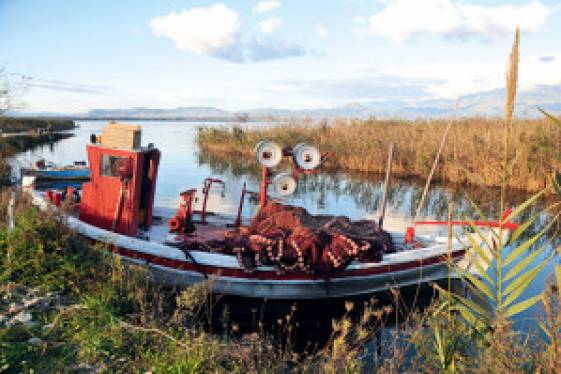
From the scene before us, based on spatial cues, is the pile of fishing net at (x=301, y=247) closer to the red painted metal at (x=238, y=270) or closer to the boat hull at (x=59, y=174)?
the red painted metal at (x=238, y=270)

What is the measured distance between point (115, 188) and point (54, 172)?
12.2 metres

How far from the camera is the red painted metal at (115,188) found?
7.96 m

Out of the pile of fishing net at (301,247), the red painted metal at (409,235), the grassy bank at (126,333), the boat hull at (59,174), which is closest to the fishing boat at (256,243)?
the pile of fishing net at (301,247)

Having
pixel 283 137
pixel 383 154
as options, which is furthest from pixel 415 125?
pixel 283 137

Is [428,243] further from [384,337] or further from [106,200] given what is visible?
[106,200]

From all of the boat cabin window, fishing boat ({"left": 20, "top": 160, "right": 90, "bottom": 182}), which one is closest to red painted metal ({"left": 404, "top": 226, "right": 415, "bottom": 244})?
the boat cabin window

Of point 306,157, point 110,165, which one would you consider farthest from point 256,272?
point 110,165

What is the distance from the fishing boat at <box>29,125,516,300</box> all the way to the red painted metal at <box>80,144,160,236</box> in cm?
2

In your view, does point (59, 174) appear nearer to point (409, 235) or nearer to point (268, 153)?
point (268, 153)

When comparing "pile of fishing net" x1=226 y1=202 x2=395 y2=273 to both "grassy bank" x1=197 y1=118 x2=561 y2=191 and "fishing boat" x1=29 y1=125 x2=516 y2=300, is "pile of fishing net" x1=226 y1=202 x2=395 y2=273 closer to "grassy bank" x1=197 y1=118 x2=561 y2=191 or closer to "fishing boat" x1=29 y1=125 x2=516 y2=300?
"fishing boat" x1=29 y1=125 x2=516 y2=300

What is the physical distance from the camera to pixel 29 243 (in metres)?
6.10

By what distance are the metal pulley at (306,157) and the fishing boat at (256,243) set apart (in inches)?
0.7

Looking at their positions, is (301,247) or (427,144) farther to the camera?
(427,144)

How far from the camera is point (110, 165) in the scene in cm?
812
